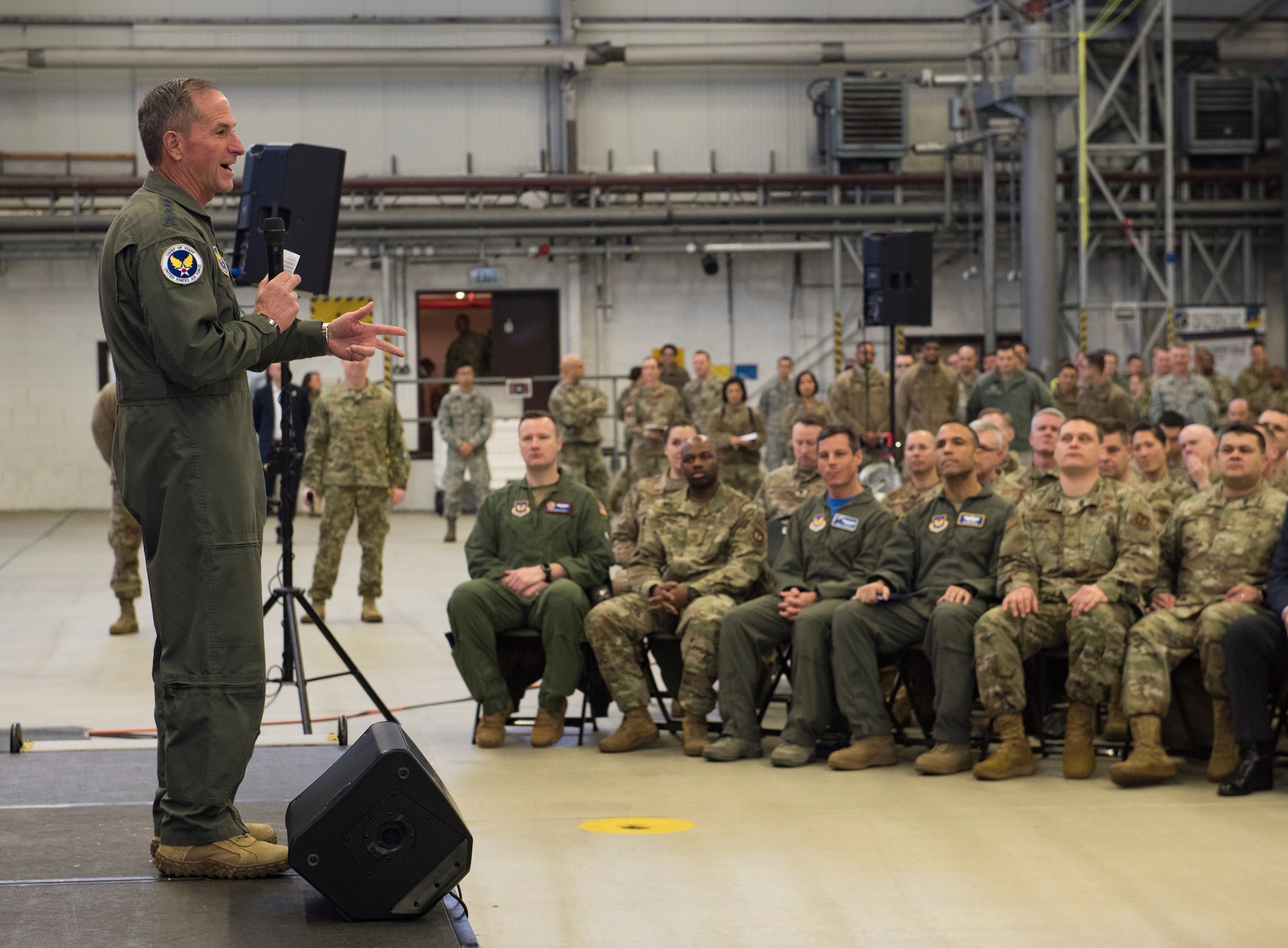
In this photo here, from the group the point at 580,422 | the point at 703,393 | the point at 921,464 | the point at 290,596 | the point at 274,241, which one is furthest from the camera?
the point at 703,393

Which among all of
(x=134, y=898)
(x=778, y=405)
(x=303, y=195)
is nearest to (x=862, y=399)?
(x=778, y=405)

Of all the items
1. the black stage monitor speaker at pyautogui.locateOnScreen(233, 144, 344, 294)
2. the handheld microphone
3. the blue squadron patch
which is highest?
the black stage monitor speaker at pyautogui.locateOnScreen(233, 144, 344, 294)

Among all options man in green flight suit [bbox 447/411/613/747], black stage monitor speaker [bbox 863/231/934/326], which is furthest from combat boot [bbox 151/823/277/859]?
black stage monitor speaker [bbox 863/231/934/326]

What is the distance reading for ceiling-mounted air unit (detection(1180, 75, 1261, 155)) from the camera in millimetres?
16594

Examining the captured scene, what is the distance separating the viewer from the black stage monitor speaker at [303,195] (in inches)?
199

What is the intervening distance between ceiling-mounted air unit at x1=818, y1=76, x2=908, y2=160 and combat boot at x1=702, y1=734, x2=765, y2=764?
1189 centimetres

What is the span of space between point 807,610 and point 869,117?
11.8 metres

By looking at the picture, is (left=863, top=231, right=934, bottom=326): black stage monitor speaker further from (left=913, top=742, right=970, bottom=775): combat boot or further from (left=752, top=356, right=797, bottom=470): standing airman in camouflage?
(left=752, top=356, right=797, bottom=470): standing airman in camouflage

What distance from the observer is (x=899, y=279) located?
918cm

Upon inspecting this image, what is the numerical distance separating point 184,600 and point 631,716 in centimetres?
301

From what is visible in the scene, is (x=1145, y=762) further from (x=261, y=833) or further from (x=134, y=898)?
(x=134, y=898)

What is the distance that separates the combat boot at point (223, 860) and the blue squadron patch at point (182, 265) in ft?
3.72

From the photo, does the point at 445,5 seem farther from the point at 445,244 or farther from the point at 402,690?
the point at 402,690

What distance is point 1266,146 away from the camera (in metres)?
17.2
